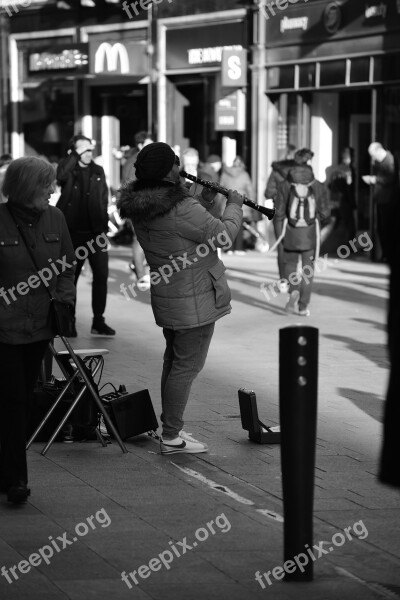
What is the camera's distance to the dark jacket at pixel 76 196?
12109 millimetres

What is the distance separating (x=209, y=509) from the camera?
610 centimetres

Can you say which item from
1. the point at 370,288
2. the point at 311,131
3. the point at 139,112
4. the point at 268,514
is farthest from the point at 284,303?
the point at 139,112

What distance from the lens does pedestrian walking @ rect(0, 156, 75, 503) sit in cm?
621

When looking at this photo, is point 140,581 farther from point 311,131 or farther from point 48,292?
point 311,131

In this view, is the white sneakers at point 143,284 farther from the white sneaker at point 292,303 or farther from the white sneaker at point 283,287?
the white sneaker at point 292,303

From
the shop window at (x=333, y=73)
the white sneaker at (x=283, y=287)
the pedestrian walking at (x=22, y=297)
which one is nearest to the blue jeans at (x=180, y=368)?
the pedestrian walking at (x=22, y=297)

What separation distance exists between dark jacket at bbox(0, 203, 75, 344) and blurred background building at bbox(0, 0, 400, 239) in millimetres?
14314

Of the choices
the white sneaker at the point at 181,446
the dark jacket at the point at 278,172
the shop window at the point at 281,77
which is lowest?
the white sneaker at the point at 181,446

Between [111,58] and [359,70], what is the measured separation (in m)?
6.94

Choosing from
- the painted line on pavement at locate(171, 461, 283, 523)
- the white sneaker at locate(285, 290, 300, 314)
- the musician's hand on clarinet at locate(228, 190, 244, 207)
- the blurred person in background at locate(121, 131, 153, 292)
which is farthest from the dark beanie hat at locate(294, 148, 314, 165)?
→ the painted line on pavement at locate(171, 461, 283, 523)

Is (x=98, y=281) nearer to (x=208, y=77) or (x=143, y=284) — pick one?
(x=143, y=284)

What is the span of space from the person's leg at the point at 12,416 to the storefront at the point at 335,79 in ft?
48.0

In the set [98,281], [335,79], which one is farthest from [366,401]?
[335,79]

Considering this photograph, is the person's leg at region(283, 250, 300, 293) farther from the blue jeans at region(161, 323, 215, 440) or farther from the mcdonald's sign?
the mcdonald's sign
